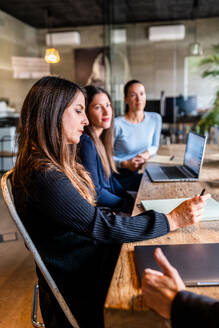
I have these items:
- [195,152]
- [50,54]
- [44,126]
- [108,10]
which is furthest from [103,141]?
[50,54]

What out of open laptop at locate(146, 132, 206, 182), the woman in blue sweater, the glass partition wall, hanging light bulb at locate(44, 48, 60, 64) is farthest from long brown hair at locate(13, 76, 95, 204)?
hanging light bulb at locate(44, 48, 60, 64)

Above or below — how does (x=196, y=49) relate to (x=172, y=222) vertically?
above

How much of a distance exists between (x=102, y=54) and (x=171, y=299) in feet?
22.4

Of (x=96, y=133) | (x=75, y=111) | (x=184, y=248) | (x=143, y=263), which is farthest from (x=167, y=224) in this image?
(x=96, y=133)

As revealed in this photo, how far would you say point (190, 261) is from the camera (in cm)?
86

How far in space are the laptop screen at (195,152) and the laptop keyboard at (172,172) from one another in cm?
8

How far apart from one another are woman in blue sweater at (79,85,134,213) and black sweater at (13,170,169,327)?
789 mm

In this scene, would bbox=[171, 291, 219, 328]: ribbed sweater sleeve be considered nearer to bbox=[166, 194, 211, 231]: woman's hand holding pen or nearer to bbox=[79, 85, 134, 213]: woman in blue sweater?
bbox=[166, 194, 211, 231]: woman's hand holding pen

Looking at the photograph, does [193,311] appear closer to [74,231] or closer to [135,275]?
[135,275]

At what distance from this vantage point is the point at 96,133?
223 cm

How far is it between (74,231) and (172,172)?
3.99 feet

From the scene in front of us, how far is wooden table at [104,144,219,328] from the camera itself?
711 mm

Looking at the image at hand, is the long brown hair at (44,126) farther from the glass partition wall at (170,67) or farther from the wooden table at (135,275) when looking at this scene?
the glass partition wall at (170,67)

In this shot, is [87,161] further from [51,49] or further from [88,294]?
[51,49]
